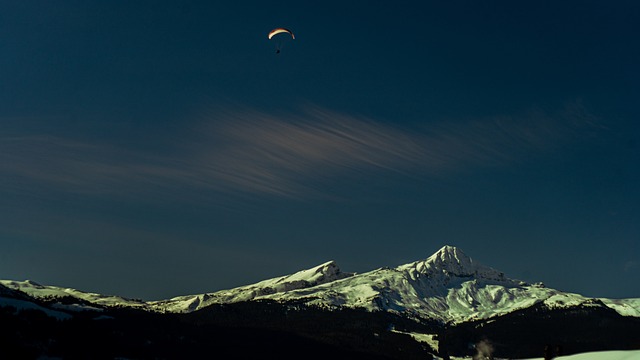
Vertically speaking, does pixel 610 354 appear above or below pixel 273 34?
below

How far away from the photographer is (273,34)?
5896 inches

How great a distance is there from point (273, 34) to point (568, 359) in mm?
114586

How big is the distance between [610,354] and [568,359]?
1083 centimetres

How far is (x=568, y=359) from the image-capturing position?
152500 mm

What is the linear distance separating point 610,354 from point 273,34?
117 m

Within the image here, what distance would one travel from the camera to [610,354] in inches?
5728

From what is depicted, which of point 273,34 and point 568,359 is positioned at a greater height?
point 273,34

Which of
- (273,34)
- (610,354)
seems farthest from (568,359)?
(273,34)

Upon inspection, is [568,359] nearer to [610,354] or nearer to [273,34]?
[610,354]
